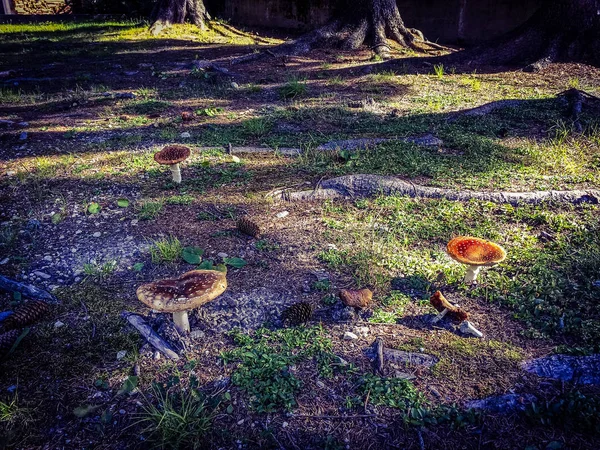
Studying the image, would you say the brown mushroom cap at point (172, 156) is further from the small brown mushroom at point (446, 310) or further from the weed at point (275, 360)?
the small brown mushroom at point (446, 310)

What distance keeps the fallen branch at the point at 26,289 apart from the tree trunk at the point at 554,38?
996 cm

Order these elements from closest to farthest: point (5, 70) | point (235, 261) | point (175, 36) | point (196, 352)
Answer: point (196, 352), point (235, 261), point (5, 70), point (175, 36)

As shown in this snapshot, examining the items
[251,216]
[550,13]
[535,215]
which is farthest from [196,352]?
[550,13]

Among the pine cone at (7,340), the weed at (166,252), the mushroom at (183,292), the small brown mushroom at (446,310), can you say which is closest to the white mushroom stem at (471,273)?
the small brown mushroom at (446,310)

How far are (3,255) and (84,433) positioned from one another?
221 cm

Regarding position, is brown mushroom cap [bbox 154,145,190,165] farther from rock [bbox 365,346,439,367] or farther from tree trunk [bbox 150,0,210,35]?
tree trunk [bbox 150,0,210,35]

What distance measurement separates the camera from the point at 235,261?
11.1 feet

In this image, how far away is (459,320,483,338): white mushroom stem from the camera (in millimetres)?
2638

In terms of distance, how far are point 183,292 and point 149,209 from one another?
2.01 m

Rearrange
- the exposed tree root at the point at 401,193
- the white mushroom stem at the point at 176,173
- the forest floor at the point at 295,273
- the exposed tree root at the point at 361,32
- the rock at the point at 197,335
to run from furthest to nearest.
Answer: the exposed tree root at the point at 361,32 → the white mushroom stem at the point at 176,173 → the exposed tree root at the point at 401,193 → the rock at the point at 197,335 → the forest floor at the point at 295,273

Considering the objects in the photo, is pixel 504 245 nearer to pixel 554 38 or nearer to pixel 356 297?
pixel 356 297

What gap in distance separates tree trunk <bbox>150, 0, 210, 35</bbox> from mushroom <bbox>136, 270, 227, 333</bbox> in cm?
1662

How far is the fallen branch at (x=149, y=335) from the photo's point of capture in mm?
2570

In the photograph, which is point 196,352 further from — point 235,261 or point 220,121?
point 220,121
